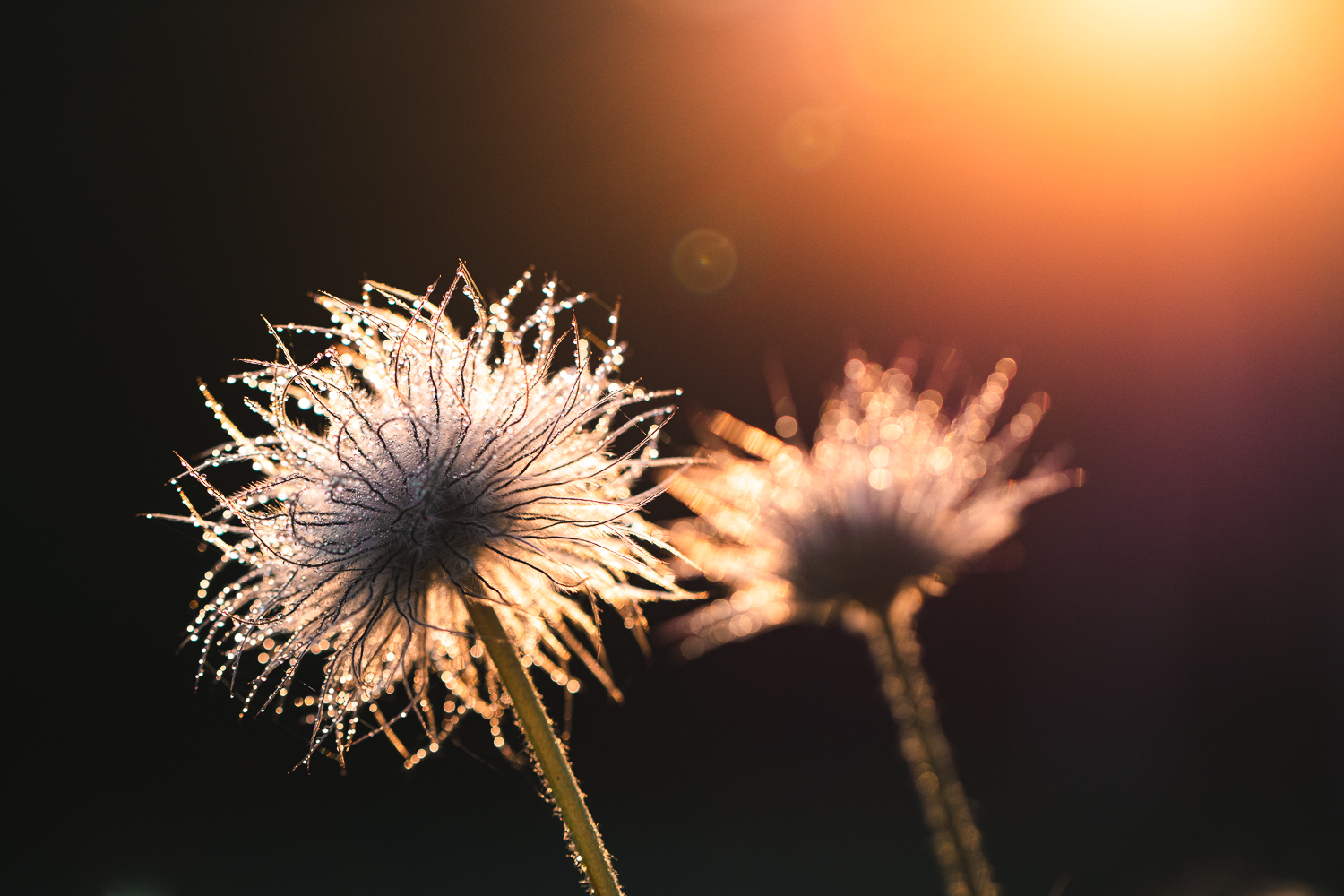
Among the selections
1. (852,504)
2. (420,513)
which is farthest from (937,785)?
(420,513)

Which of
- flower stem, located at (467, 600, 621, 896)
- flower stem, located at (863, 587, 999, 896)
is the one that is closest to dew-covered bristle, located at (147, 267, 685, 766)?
flower stem, located at (467, 600, 621, 896)

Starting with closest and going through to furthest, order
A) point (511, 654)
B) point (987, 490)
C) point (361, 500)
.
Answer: point (511, 654)
point (361, 500)
point (987, 490)

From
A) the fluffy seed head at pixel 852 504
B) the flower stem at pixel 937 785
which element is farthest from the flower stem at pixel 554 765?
the fluffy seed head at pixel 852 504

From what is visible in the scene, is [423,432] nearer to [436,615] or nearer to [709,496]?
[436,615]

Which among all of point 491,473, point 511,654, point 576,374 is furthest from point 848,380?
point 511,654

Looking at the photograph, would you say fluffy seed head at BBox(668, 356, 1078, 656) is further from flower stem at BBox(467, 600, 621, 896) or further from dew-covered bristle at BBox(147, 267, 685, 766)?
flower stem at BBox(467, 600, 621, 896)

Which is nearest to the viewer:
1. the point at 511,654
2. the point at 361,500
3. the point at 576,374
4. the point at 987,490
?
the point at 511,654

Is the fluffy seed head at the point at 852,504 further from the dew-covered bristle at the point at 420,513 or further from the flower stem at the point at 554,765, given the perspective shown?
the flower stem at the point at 554,765
